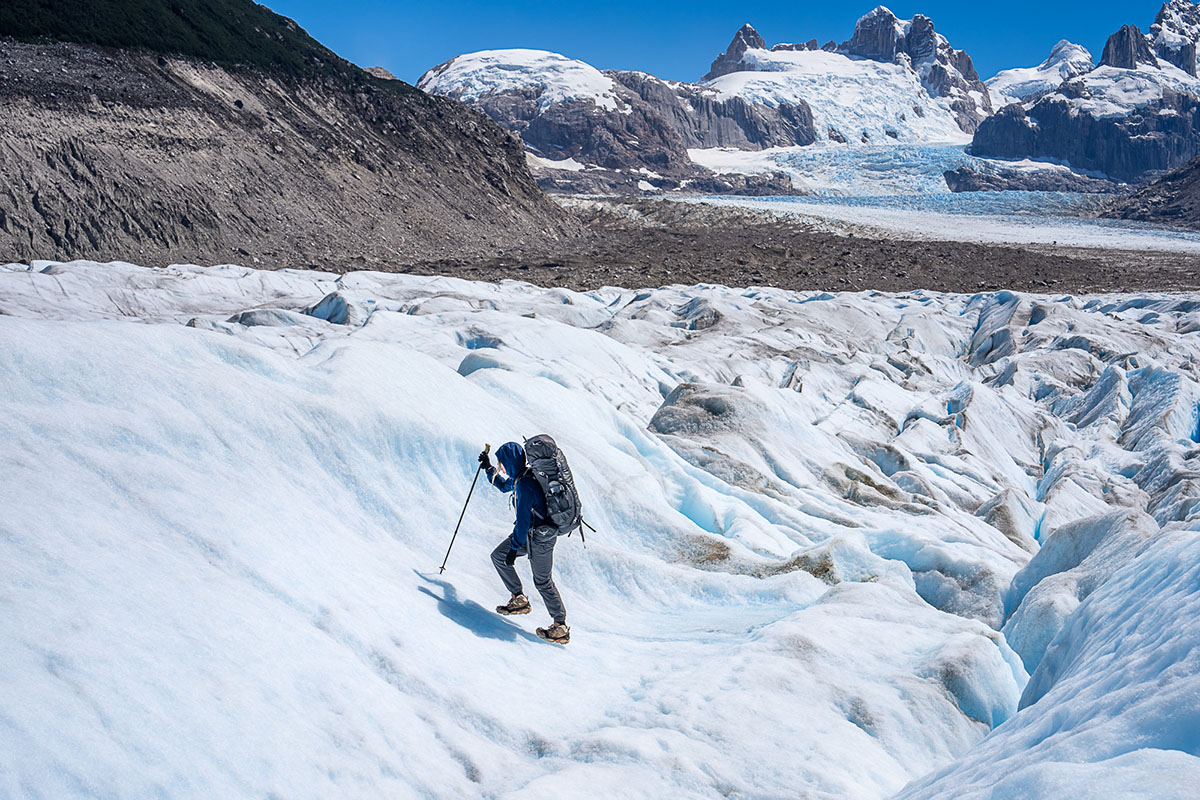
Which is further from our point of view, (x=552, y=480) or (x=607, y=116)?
(x=607, y=116)

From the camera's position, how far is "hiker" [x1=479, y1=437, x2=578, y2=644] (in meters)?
6.45

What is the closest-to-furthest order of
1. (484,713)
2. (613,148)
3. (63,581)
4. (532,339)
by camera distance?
(63,581), (484,713), (532,339), (613,148)

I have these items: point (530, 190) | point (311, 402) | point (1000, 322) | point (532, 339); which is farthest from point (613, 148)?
point (311, 402)

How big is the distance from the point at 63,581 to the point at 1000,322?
31.2m

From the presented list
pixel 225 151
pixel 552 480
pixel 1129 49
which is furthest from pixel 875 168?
pixel 552 480

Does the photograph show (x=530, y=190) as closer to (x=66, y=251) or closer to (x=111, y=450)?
(x=66, y=251)

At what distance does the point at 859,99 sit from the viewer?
593 ft

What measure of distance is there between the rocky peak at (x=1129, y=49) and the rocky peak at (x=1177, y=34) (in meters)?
13.6

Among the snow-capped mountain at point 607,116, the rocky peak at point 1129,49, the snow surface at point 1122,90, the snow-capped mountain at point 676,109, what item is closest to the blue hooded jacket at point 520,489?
the snow-capped mountain at point 607,116

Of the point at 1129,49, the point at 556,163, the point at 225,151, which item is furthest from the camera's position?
the point at 1129,49

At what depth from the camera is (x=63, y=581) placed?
15.0ft

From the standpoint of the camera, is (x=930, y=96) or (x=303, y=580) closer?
(x=303, y=580)

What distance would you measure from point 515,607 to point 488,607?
0.25m

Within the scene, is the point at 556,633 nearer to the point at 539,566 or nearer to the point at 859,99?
the point at 539,566
